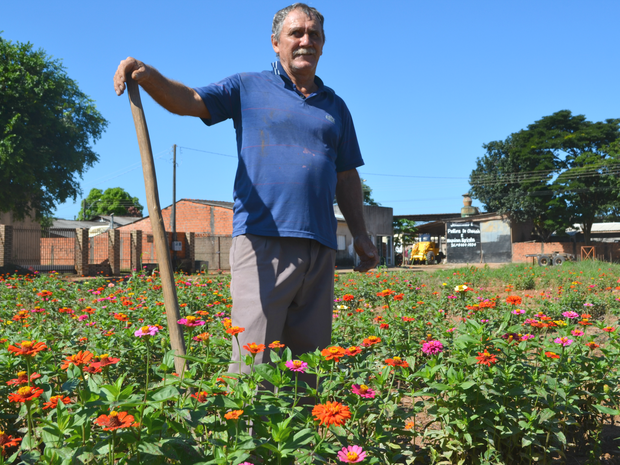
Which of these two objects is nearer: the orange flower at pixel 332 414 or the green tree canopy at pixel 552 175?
the orange flower at pixel 332 414

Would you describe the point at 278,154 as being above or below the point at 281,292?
above

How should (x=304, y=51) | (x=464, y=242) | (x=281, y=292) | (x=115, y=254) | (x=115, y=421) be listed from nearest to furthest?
(x=115, y=421)
(x=281, y=292)
(x=304, y=51)
(x=115, y=254)
(x=464, y=242)

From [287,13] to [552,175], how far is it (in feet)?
120

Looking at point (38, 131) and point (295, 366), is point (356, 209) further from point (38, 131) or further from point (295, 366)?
point (38, 131)

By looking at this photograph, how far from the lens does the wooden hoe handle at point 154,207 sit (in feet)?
5.47

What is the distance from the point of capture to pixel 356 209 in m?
2.57

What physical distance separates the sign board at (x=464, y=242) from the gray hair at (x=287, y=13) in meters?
36.3

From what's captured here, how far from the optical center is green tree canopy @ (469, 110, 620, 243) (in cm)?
3241

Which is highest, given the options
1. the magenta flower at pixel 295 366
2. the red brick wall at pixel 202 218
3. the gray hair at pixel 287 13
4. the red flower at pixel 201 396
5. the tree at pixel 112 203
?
the tree at pixel 112 203

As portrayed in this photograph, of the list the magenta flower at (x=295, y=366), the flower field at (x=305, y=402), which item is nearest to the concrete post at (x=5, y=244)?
the flower field at (x=305, y=402)

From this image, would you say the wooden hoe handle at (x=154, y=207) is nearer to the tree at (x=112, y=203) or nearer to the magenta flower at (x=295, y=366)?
the magenta flower at (x=295, y=366)

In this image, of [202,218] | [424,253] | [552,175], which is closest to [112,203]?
[202,218]

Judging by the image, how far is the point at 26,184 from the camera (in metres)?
20.5

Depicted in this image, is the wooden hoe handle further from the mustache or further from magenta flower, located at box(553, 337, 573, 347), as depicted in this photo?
magenta flower, located at box(553, 337, 573, 347)
